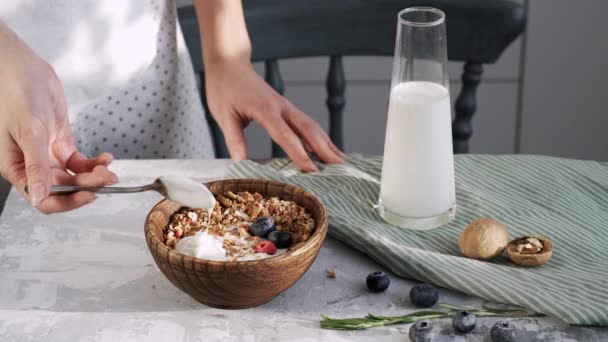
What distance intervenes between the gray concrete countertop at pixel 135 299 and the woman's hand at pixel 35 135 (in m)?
0.06

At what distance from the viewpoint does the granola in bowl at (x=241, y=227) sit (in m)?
0.81

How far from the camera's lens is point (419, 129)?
3.04ft

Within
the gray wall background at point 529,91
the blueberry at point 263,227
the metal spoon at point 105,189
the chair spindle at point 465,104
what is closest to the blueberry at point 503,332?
the blueberry at point 263,227

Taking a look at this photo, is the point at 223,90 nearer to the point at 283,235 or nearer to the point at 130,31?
the point at 130,31

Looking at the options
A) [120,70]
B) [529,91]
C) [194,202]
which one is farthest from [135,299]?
[529,91]

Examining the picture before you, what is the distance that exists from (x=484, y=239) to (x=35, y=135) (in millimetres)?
485

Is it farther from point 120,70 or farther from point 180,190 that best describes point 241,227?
point 120,70

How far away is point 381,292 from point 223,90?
441mm

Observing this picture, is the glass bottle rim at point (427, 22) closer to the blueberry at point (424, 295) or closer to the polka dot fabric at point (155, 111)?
the blueberry at point (424, 295)

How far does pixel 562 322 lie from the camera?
81 centimetres

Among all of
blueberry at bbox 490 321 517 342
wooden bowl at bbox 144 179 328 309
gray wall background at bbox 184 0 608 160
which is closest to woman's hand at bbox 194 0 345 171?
wooden bowl at bbox 144 179 328 309

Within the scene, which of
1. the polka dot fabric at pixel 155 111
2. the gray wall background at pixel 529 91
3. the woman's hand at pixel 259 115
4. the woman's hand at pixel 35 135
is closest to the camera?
the woman's hand at pixel 35 135

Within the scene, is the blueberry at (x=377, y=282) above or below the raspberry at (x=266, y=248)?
Result: below

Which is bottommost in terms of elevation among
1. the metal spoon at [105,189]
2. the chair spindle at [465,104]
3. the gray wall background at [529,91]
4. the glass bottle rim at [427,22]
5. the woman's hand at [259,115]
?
the gray wall background at [529,91]
